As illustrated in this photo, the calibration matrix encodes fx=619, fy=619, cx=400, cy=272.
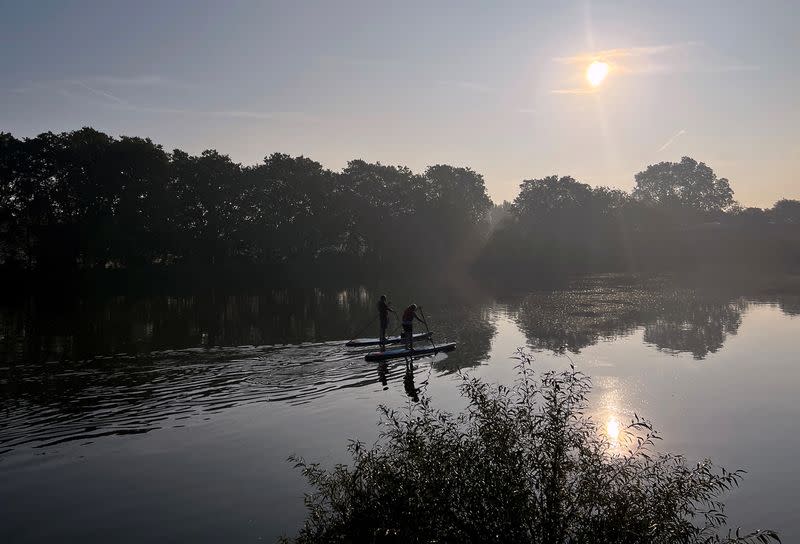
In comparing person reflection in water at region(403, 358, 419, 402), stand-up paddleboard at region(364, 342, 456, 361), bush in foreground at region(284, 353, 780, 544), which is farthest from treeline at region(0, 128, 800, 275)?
bush in foreground at region(284, 353, 780, 544)

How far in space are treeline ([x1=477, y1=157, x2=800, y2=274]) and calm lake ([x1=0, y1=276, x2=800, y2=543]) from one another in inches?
2733

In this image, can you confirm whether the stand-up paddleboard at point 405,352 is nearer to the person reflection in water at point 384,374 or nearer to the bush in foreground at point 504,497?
the person reflection in water at point 384,374

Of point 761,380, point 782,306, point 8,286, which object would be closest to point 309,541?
point 761,380

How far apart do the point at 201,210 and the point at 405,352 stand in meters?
75.6

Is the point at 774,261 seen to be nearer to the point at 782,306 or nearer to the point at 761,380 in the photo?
the point at 782,306

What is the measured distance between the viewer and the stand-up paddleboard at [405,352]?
29.3m

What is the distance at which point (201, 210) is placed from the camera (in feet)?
319

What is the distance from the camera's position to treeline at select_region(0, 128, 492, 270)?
84.5 meters

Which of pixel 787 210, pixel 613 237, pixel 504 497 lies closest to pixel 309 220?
pixel 613 237

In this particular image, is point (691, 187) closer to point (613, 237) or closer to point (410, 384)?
point (613, 237)

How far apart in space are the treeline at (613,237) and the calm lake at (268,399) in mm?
69425

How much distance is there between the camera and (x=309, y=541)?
34.5ft

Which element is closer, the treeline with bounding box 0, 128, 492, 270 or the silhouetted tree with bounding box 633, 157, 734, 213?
the treeline with bounding box 0, 128, 492, 270

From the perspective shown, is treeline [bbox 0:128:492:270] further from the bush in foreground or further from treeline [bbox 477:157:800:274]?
the bush in foreground
